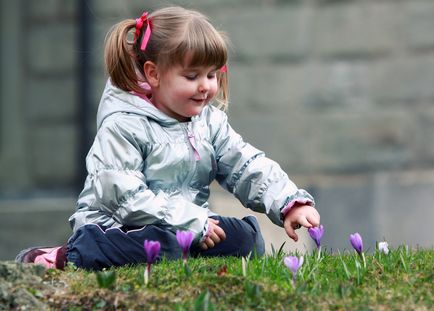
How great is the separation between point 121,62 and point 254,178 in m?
0.71

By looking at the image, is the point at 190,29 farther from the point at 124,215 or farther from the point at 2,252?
the point at 2,252

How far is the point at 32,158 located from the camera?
10.4 metres

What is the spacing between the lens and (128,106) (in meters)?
5.35

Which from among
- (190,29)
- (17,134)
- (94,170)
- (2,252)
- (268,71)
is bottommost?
(2,252)

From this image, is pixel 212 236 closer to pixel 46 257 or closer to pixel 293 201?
pixel 293 201

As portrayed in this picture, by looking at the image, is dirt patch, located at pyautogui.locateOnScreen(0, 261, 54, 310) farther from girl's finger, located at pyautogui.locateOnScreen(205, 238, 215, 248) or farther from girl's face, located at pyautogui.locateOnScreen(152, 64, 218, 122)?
girl's face, located at pyautogui.locateOnScreen(152, 64, 218, 122)

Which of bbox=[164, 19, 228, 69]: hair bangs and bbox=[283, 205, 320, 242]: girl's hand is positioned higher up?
bbox=[164, 19, 228, 69]: hair bangs

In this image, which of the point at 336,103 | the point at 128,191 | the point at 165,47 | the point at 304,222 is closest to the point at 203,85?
the point at 165,47

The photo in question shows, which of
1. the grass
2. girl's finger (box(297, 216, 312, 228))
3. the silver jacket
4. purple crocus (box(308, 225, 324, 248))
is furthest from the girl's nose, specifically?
the grass

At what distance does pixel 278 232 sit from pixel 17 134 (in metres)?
2.24

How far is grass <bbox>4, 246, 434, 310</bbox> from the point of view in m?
4.05

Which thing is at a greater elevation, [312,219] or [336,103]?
[312,219]

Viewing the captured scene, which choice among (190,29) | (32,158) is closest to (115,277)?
(190,29)

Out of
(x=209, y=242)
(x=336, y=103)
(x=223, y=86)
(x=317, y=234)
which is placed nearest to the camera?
(x=317, y=234)
